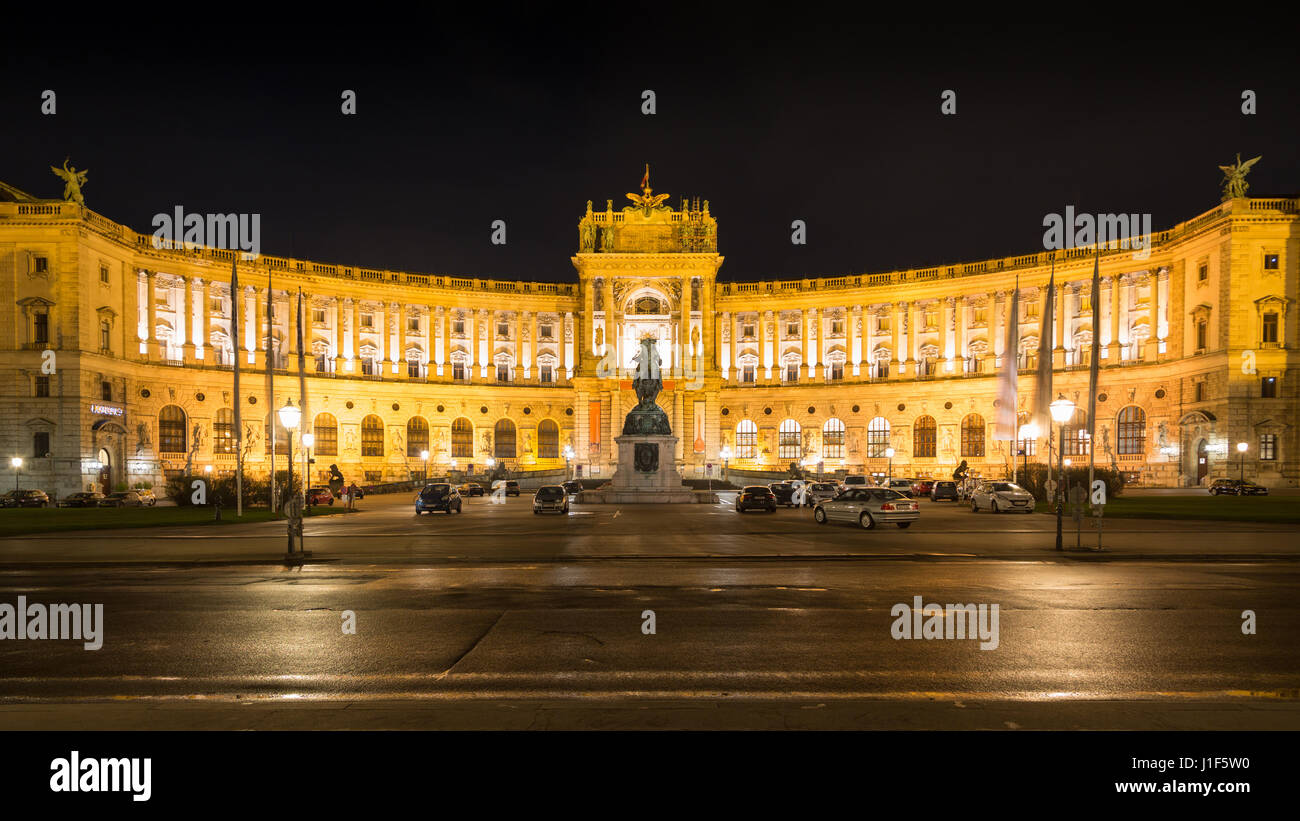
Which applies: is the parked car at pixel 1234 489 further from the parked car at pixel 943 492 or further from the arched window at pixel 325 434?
the arched window at pixel 325 434

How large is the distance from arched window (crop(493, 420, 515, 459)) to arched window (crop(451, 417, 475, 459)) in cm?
302

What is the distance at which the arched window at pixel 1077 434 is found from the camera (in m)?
81.2

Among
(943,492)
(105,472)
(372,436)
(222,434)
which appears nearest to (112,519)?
(105,472)

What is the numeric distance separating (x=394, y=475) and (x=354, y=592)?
77382 mm

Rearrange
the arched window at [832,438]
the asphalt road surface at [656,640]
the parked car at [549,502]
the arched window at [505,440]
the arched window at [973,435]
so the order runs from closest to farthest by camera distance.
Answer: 1. the asphalt road surface at [656,640]
2. the parked car at [549,502]
3. the arched window at [973,435]
4. the arched window at [832,438]
5. the arched window at [505,440]

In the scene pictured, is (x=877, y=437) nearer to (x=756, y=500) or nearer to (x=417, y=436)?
(x=417, y=436)

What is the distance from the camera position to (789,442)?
3853 inches

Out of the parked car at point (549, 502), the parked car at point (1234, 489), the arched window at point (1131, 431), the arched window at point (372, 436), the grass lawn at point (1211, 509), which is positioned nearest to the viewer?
the grass lawn at point (1211, 509)

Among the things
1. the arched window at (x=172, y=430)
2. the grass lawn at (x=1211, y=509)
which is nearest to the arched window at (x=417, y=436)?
the arched window at (x=172, y=430)

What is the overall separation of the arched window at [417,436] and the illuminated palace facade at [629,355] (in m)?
0.32

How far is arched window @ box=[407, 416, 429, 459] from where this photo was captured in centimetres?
9425

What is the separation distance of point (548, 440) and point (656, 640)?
290 ft

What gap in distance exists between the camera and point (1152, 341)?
258 ft

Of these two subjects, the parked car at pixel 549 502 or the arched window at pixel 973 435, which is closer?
the parked car at pixel 549 502
